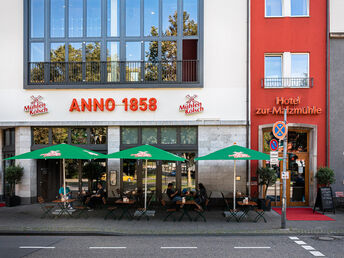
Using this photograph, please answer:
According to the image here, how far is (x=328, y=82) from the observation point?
14250 millimetres

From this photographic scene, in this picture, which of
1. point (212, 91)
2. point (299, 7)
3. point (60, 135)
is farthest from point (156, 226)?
point (299, 7)

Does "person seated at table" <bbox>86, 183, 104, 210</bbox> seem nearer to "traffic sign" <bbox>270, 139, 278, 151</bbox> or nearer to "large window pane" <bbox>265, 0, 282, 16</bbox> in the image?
"traffic sign" <bbox>270, 139, 278, 151</bbox>

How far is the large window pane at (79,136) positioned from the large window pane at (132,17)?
529 centimetres

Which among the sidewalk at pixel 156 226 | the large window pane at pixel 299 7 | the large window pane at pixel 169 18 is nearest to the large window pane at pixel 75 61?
the large window pane at pixel 169 18

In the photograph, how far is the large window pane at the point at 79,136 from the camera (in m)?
15.0

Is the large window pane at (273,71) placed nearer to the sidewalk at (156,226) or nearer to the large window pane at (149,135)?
the large window pane at (149,135)

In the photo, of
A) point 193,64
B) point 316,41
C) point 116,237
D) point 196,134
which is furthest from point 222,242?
point 316,41

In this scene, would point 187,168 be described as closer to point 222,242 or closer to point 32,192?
point 222,242

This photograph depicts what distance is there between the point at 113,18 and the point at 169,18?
2.77m

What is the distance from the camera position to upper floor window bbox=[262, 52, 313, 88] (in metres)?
14.4

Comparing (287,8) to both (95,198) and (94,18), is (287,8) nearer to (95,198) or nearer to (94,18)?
(94,18)

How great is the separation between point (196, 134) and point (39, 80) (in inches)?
323

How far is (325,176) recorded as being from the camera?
531 inches

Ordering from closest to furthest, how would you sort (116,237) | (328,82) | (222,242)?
(222,242) < (116,237) < (328,82)
